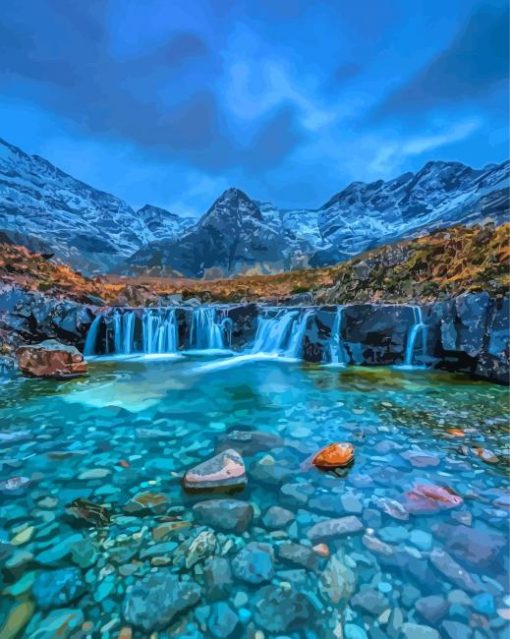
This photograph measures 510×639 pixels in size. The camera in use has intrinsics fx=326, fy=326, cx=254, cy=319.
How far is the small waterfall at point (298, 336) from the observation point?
10719 millimetres

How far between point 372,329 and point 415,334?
113 centimetres

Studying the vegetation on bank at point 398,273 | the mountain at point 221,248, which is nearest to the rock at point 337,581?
the vegetation on bank at point 398,273

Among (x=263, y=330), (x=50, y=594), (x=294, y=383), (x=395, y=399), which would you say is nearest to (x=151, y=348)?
(x=263, y=330)

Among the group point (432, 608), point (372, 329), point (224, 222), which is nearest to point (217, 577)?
point (432, 608)

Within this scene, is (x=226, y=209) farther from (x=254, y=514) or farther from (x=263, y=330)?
(x=254, y=514)

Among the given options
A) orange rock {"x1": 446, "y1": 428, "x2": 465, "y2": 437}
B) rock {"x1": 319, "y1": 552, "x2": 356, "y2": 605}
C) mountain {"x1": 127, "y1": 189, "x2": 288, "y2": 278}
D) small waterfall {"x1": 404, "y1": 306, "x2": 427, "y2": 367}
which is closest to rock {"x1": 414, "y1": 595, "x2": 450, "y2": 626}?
rock {"x1": 319, "y1": 552, "x2": 356, "y2": 605}

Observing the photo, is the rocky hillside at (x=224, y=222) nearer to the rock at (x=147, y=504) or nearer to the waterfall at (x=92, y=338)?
the waterfall at (x=92, y=338)

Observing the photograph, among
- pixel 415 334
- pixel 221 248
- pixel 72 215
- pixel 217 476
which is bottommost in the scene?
pixel 217 476

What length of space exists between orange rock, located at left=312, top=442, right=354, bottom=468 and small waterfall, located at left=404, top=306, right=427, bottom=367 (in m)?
6.48

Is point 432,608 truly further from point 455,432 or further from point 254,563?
point 455,432

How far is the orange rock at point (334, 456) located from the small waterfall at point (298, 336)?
24.2 feet

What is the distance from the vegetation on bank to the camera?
10.8 m

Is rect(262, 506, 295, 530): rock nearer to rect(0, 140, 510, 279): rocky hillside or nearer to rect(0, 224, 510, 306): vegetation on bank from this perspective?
rect(0, 224, 510, 306): vegetation on bank

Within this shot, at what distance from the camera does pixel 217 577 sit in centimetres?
188
